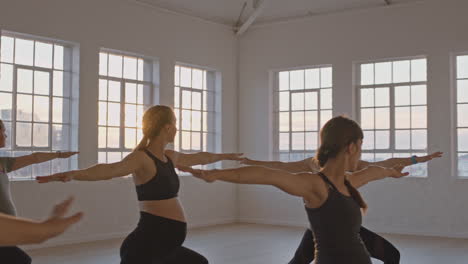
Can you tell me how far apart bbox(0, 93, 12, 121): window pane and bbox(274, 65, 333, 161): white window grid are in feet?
14.9

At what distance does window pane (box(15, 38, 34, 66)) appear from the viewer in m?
7.08

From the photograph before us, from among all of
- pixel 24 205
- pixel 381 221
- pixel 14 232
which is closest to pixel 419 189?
pixel 381 221

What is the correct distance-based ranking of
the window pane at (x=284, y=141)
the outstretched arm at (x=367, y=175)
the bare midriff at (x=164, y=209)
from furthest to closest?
the window pane at (x=284, y=141)
the bare midriff at (x=164, y=209)
the outstretched arm at (x=367, y=175)

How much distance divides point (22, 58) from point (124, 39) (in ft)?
5.13

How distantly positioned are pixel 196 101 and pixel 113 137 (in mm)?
1929

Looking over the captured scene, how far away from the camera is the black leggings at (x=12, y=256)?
3000 mm

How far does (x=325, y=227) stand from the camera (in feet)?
6.84

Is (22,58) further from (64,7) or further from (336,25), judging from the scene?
(336,25)

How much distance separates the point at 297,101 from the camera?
972 centimetres

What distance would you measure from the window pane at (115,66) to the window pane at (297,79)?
300 cm

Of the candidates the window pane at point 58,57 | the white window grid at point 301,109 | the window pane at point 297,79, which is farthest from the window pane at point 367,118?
the window pane at point 58,57

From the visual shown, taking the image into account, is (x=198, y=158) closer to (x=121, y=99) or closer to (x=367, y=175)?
(x=367, y=175)

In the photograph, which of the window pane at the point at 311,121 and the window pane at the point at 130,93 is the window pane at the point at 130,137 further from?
the window pane at the point at 311,121

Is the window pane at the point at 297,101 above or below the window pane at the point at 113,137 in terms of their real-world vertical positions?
above
